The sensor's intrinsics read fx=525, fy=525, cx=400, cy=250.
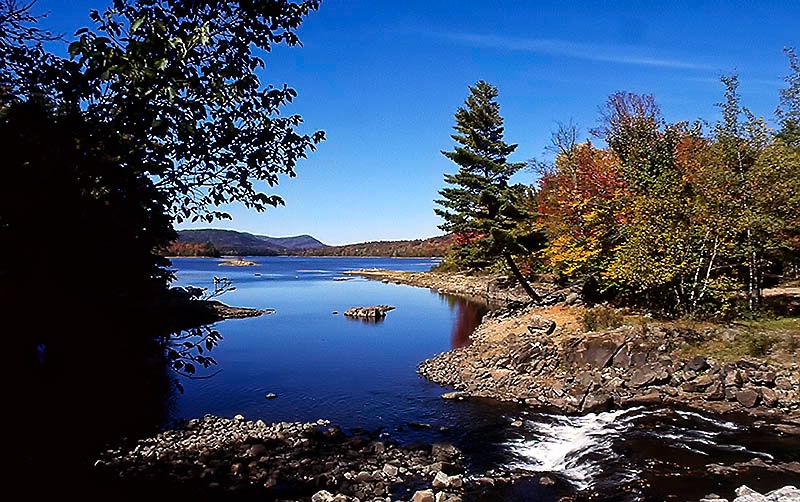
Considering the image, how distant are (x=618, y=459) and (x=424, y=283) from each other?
66529 millimetres

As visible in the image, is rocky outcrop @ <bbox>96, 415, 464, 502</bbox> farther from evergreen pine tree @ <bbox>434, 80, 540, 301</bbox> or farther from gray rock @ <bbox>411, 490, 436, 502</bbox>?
evergreen pine tree @ <bbox>434, 80, 540, 301</bbox>

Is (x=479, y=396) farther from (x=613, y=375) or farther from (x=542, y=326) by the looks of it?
(x=542, y=326)

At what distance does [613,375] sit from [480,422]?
18.5 ft

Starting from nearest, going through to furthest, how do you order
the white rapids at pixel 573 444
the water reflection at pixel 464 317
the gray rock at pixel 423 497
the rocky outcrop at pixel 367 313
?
1. the gray rock at pixel 423 497
2. the white rapids at pixel 573 444
3. the water reflection at pixel 464 317
4. the rocky outcrop at pixel 367 313

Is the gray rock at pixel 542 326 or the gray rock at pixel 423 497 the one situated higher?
the gray rock at pixel 542 326

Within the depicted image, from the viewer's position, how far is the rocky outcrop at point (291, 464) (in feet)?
38.2

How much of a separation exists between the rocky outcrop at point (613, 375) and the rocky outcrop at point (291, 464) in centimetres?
578

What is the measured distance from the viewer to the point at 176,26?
380 cm

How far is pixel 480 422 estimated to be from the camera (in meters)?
16.2

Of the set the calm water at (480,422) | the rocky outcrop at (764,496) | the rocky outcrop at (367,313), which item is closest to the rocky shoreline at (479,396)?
the rocky outcrop at (764,496)

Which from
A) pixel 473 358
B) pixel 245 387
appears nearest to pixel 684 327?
pixel 473 358

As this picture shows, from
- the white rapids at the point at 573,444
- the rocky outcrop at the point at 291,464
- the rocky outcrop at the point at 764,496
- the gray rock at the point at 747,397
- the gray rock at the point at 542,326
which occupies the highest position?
the gray rock at the point at 542,326

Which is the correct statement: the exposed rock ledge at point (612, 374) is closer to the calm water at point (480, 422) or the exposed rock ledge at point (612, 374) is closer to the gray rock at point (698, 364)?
the gray rock at point (698, 364)

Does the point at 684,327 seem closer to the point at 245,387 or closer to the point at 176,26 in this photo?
the point at 245,387
